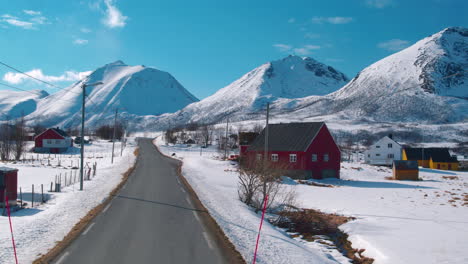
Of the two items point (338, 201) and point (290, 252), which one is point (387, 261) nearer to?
point (290, 252)

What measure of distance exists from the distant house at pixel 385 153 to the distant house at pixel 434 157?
2.37 m

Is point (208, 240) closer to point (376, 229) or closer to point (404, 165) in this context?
point (376, 229)

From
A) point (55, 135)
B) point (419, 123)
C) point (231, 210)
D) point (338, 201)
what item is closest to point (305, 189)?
point (338, 201)

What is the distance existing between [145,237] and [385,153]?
267 feet

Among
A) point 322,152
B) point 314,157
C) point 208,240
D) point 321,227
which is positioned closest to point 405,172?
point 322,152

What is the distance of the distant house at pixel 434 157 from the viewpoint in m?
77.6

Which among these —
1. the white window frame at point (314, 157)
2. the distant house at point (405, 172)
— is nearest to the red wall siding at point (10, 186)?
the white window frame at point (314, 157)

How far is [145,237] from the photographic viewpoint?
40.3ft

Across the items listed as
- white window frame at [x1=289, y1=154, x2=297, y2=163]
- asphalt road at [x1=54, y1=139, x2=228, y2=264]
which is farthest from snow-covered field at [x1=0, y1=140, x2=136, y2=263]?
white window frame at [x1=289, y1=154, x2=297, y2=163]

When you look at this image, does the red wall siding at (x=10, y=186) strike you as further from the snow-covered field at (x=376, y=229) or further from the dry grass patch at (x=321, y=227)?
the dry grass patch at (x=321, y=227)

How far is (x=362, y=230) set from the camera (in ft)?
54.2

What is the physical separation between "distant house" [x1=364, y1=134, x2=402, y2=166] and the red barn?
42.8 meters

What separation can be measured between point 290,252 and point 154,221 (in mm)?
6222

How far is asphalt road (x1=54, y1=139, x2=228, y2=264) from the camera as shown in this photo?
1014cm
